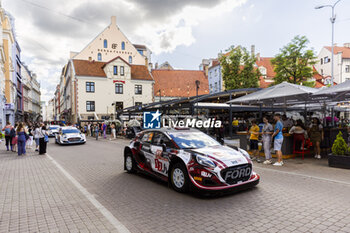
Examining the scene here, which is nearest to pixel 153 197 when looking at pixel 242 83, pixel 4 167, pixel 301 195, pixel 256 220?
pixel 256 220

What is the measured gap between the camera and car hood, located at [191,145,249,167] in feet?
17.2

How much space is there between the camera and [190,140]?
6.34 meters

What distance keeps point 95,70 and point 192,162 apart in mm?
40365

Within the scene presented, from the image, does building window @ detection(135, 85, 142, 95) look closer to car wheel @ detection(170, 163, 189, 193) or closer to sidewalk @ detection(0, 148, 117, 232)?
sidewalk @ detection(0, 148, 117, 232)

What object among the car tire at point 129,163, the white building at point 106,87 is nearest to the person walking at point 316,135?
the car tire at point 129,163

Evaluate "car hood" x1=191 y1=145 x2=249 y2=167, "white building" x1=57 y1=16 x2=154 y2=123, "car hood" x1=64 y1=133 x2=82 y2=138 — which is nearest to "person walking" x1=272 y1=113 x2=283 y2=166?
"car hood" x1=191 y1=145 x2=249 y2=167

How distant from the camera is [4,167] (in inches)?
370

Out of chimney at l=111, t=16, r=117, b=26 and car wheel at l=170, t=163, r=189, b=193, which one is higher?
chimney at l=111, t=16, r=117, b=26

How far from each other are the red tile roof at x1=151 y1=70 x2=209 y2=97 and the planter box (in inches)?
1572

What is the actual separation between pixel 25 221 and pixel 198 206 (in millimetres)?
3122

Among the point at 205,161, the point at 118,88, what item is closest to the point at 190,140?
the point at 205,161

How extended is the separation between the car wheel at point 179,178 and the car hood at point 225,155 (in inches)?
20.6

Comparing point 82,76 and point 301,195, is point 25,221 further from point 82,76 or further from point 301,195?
point 82,76

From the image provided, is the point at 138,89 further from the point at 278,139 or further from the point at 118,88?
the point at 278,139
